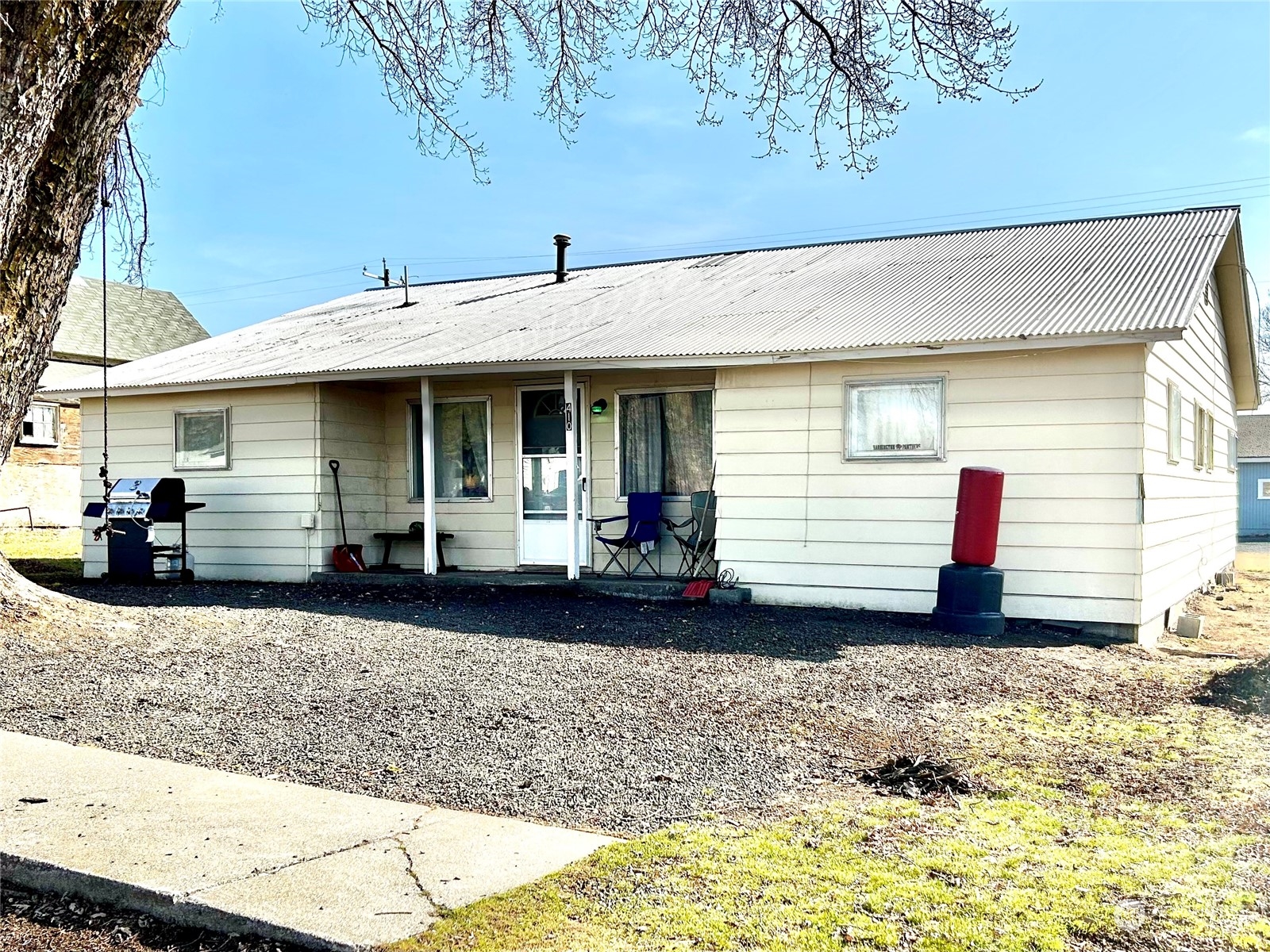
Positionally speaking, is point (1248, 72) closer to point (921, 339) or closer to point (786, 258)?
point (921, 339)

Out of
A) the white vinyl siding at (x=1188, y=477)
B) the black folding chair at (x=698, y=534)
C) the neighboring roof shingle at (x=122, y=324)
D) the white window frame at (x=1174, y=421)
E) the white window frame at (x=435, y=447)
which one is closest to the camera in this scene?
the white vinyl siding at (x=1188, y=477)

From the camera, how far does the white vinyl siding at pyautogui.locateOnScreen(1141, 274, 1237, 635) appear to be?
8234mm

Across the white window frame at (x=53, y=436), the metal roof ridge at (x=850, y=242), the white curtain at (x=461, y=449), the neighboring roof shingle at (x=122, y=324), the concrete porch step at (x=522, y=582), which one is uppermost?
the neighboring roof shingle at (x=122, y=324)

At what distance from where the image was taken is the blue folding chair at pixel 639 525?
10.4 metres

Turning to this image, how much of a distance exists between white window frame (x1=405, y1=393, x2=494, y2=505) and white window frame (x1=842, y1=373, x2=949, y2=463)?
441 centimetres

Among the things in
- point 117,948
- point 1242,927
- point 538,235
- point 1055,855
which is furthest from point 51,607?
point 538,235

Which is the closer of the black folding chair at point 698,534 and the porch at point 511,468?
the black folding chair at point 698,534

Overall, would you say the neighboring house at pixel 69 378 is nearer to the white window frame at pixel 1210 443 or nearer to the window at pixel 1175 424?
the window at pixel 1175 424

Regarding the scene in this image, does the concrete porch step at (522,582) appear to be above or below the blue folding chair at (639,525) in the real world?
below

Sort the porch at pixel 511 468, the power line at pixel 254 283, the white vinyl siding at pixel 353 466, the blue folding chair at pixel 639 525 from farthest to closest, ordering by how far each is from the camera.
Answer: the power line at pixel 254 283 → the white vinyl siding at pixel 353 466 → the porch at pixel 511 468 → the blue folding chair at pixel 639 525

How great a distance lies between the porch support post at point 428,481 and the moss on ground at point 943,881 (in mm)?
7820

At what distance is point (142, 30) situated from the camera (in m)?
5.27

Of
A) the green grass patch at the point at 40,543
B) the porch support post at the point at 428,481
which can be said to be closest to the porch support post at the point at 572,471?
the porch support post at the point at 428,481

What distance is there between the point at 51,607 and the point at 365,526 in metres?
5.04
